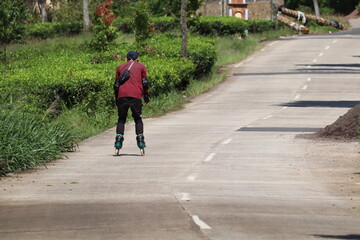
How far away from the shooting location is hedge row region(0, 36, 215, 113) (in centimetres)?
2641

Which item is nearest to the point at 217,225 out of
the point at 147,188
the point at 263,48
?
the point at 147,188

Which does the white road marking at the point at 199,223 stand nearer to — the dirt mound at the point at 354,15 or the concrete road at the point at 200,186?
the concrete road at the point at 200,186

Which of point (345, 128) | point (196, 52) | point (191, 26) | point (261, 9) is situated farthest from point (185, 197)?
point (261, 9)

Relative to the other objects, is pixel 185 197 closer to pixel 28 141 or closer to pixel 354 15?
pixel 28 141

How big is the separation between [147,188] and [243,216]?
2905 mm

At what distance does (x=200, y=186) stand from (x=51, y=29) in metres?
53.1

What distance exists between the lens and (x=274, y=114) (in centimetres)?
2995

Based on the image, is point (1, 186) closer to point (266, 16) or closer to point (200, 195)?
point (200, 195)

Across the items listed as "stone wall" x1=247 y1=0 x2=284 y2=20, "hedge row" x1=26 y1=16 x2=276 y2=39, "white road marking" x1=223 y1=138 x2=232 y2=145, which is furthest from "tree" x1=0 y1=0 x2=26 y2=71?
"stone wall" x1=247 y1=0 x2=284 y2=20

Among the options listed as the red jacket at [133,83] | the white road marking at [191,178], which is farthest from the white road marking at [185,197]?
the red jacket at [133,83]

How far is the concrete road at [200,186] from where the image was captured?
1086cm

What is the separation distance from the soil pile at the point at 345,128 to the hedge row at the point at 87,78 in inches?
288

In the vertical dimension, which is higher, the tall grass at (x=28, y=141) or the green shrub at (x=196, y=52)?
the tall grass at (x=28, y=141)

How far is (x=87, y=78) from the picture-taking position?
2781 cm
